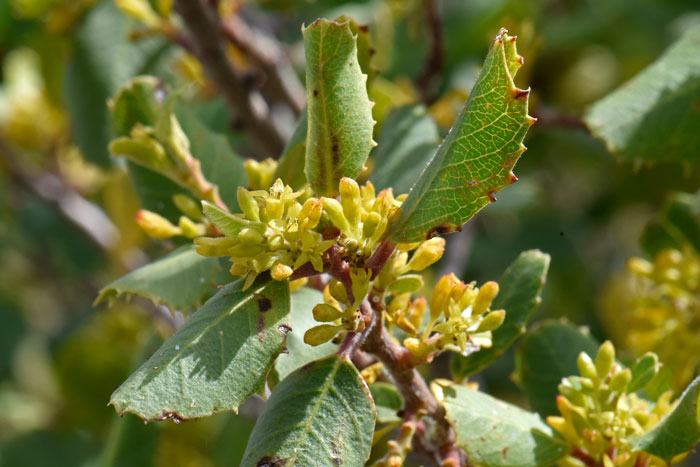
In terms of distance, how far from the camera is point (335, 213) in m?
0.83

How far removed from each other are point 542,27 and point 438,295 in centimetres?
186

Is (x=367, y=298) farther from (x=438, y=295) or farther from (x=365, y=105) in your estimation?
(x=365, y=105)

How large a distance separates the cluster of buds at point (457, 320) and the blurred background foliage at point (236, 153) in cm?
91

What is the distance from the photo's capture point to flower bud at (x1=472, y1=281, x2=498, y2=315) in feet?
2.99

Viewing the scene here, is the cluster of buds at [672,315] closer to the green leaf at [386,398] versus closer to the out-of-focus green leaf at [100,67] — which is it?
the green leaf at [386,398]

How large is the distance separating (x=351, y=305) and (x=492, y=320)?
0.60 ft

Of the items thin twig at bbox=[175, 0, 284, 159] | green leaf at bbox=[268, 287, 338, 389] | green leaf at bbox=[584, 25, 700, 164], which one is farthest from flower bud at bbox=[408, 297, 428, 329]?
thin twig at bbox=[175, 0, 284, 159]

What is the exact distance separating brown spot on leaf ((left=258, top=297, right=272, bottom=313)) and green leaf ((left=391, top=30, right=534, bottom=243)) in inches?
6.2

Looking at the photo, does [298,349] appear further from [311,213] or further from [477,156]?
[477,156]

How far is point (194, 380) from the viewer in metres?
0.79

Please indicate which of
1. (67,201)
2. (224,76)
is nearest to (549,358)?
(224,76)

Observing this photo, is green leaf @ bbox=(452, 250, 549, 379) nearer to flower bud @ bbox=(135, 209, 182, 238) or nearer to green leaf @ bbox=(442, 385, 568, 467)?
green leaf @ bbox=(442, 385, 568, 467)

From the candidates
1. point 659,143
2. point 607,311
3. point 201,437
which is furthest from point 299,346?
point 607,311

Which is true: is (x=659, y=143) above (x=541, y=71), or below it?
below
